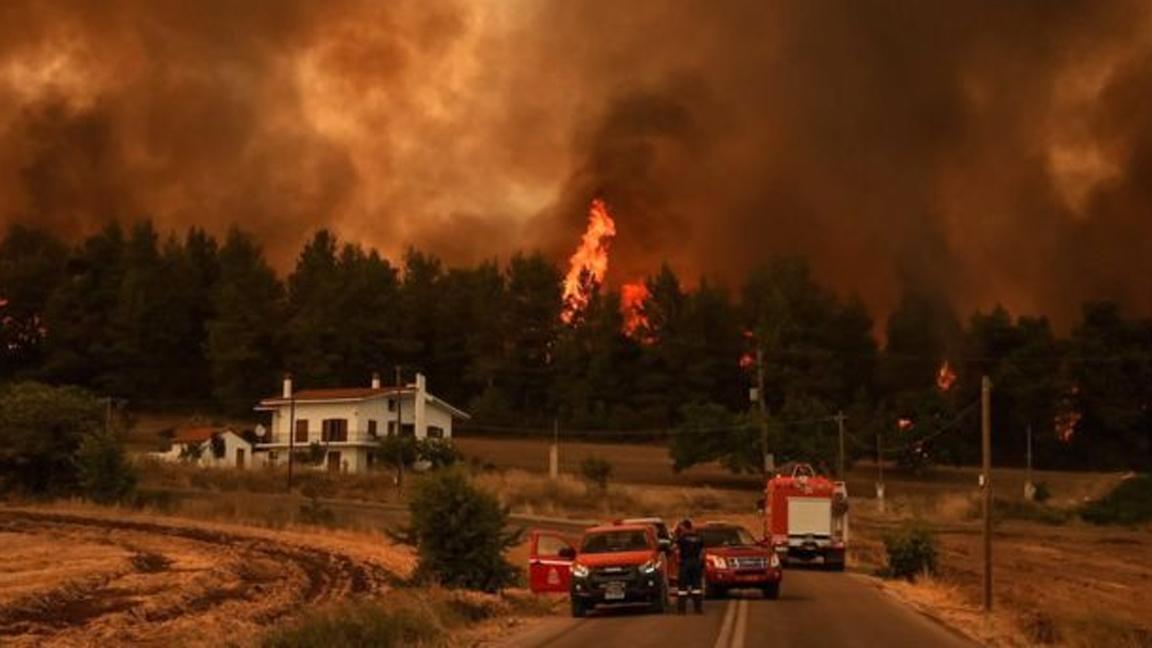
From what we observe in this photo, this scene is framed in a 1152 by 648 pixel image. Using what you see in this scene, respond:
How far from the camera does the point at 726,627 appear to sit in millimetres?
25625

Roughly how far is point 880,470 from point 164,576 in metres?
82.0

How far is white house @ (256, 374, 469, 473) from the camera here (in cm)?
10819

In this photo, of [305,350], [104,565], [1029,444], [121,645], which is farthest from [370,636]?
[305,350]

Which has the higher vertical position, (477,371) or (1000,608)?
(477,371)

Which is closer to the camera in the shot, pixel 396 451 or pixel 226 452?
pixel 396 451

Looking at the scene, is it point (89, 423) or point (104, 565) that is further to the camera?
point (89, 423)

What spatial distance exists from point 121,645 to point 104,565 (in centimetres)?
1818

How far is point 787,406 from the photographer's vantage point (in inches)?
4579

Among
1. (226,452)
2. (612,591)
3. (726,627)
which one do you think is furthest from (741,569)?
(226,452)

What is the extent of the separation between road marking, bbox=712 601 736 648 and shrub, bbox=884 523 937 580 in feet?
44.1

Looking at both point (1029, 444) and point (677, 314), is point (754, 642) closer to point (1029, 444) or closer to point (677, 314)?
point (1029, 444)

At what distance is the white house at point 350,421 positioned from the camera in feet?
Answer: 355

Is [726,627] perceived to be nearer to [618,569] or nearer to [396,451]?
[618,569]

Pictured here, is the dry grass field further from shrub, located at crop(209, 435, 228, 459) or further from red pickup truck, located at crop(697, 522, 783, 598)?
shrub, located at crop(209, 435, 228, 459)
